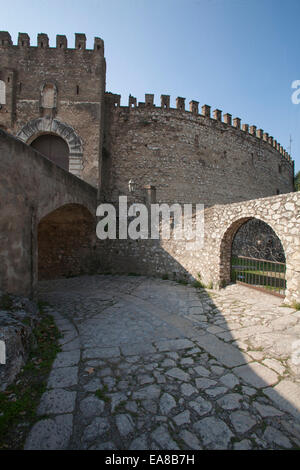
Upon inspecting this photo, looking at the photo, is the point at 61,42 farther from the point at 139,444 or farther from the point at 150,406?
the point at 139,444

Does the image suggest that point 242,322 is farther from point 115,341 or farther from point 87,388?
point 87,388

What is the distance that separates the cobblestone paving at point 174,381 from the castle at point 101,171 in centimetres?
180

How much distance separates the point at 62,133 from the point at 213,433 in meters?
11.7

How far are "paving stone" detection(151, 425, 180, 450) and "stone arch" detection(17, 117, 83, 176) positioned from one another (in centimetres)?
1026

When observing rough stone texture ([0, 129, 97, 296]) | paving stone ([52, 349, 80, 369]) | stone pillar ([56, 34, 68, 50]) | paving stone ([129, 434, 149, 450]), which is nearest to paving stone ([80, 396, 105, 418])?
paving stone ([129, 434, 149, 450])

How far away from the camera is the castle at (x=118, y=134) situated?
1016 cm

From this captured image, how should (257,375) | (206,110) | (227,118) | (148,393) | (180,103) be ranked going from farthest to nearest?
(227,118) < (206,110) < (180,103) < (257,375) < (148,393)

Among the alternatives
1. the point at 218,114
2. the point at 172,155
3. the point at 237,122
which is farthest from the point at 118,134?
the point at 237,122

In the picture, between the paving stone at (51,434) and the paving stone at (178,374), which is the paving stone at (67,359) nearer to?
the paving stone at (51,434)

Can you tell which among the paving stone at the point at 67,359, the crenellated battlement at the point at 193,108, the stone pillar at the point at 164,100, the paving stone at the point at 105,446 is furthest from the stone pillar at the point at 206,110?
the paving stone at the point at 105,446

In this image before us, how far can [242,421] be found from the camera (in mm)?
1813

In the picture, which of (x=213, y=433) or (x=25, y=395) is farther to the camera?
(x=25, y=395)

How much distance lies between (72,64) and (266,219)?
38.4ft
